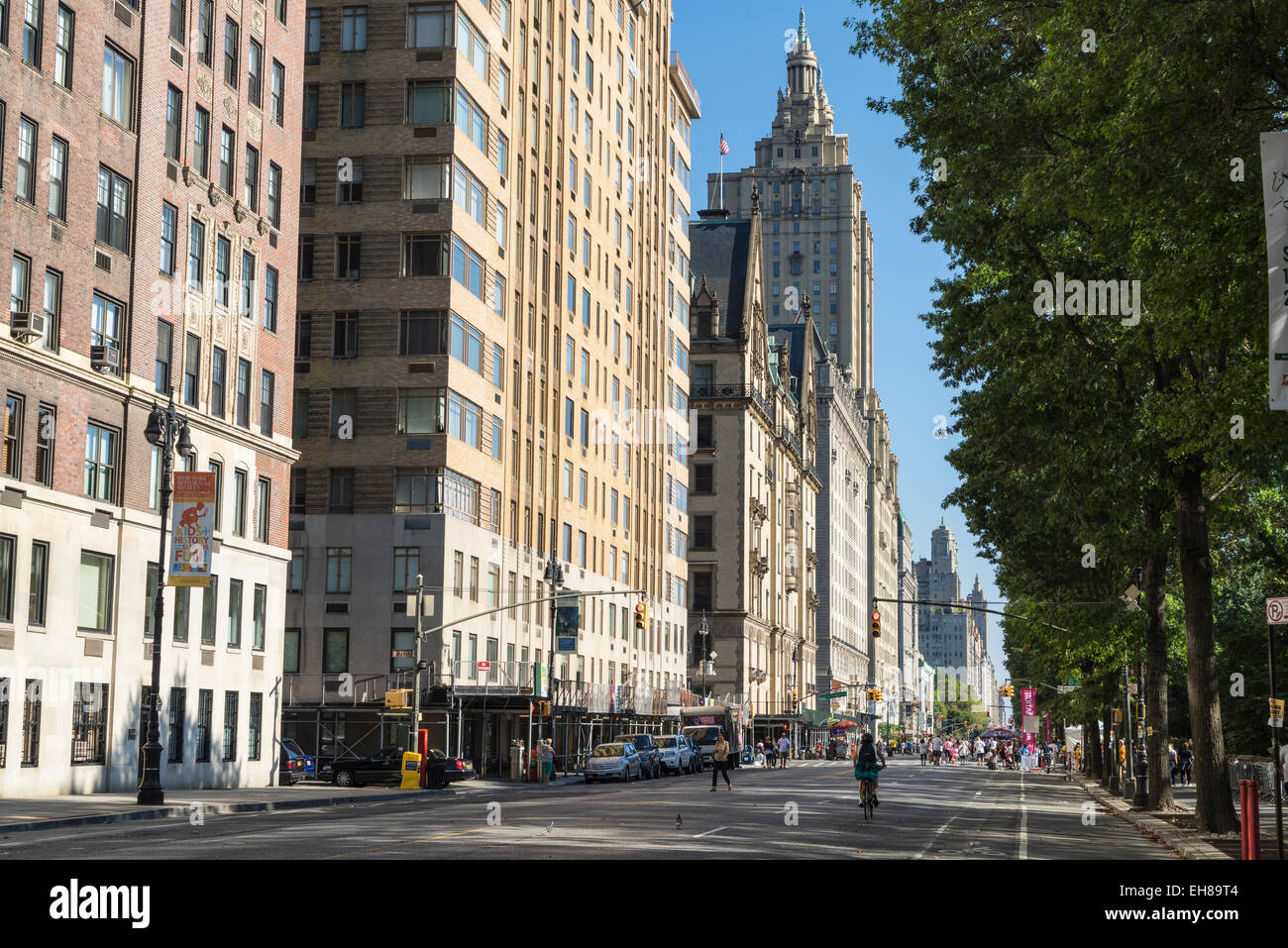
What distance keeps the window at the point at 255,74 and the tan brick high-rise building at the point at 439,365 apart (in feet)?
39.9

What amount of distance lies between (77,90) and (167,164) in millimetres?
5092

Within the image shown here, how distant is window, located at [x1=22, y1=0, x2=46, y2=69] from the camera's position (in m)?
38.3

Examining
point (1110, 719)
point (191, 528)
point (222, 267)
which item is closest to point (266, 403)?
point (222, 267)

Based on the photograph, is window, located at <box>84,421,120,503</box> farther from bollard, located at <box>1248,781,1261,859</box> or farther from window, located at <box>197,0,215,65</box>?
bollard, located at <box>1248,781,1261,859</box>

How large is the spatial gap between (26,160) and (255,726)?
21328 mm

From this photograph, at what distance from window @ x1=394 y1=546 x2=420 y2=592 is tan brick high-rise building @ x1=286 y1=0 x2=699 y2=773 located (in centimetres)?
7

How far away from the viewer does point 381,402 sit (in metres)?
63.3

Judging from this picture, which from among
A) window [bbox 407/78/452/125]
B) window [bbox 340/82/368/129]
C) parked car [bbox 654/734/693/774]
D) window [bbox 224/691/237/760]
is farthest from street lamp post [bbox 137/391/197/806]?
parked car [bbox 654/734/693/774]

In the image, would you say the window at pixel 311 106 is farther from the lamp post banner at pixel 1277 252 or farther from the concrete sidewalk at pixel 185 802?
the lamp post banner at pixel 1277 252

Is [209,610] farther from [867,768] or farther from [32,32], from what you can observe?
[867,768]

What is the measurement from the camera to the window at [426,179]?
209 feet

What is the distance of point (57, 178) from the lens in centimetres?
3997

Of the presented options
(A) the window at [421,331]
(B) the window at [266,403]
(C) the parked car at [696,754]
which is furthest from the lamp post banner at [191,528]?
(C) the parked car at [696,754]
